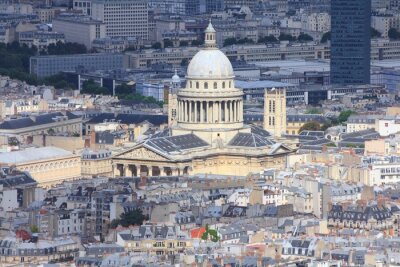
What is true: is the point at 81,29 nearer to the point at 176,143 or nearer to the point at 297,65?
the point at 297,65

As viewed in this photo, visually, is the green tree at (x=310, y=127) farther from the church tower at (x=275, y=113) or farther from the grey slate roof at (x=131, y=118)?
the grey slate roof at (x=131, y=118)

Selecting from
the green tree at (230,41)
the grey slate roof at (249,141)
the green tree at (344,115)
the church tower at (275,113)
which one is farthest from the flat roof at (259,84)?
the grey slate roof at (249,141)

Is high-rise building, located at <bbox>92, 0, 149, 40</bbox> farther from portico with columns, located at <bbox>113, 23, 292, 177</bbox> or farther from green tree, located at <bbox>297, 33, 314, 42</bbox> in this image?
portico with columns, located at <bbox>113, 23, 292, 177</bbox>

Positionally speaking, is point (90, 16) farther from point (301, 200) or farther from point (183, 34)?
point (301, 200)

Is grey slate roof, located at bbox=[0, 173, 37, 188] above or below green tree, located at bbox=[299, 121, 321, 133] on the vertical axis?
above

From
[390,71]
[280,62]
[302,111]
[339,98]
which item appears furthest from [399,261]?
[280,62]

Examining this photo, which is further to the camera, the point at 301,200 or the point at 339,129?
the point at 339,129

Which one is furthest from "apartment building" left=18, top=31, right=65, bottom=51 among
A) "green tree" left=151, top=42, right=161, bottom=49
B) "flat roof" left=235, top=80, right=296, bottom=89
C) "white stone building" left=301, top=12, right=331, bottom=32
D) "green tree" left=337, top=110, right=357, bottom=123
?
"green tree" left=337, top=110, right=357, bottom=123
